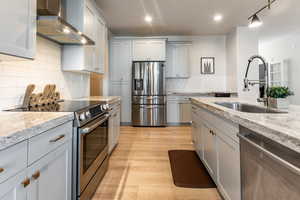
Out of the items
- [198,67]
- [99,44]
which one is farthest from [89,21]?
[198,67]

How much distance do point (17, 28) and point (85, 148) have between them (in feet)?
3.32

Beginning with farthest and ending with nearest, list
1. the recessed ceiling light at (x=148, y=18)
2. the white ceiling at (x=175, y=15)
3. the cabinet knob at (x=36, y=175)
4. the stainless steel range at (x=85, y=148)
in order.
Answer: the recessed ceiling light at (x=148, y=18)
the white ceiling at (x=175, y=15)
the stainless steel range at (x=85, y=148)
the cabinet knob at (x=36, y=175)

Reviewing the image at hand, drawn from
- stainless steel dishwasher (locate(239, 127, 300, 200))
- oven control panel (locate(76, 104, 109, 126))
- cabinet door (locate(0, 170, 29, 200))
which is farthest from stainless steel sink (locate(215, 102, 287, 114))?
cabinet door (locate(0, 170, 29, 200))

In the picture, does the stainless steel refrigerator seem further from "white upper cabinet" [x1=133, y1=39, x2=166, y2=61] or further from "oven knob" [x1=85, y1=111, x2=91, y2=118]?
"oven knob" [x1=85, y1=111, x2=91, y2=118]

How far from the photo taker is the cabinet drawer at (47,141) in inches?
35.8

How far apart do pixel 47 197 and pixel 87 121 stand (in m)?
0.64

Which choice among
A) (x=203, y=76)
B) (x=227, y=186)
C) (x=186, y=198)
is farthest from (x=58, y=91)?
(x=203, y=76)

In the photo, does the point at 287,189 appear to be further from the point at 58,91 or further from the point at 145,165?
the point at 58,91

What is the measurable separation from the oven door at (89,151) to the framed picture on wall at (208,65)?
13.7 ft

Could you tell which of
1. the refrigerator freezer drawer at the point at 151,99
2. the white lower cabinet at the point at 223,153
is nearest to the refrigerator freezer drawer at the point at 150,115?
the refrigerator freezer drawer at the point at 151,99

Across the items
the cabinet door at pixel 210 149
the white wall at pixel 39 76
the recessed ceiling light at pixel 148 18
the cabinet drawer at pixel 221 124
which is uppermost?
the recessed ceiling light at pixel 148 18

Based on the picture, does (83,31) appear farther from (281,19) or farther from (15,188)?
(281,19)

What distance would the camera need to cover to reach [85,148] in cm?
153

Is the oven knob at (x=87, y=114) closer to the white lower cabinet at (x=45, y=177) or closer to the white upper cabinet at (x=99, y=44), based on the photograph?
the white lower cabinet at (x=45, y=177)
